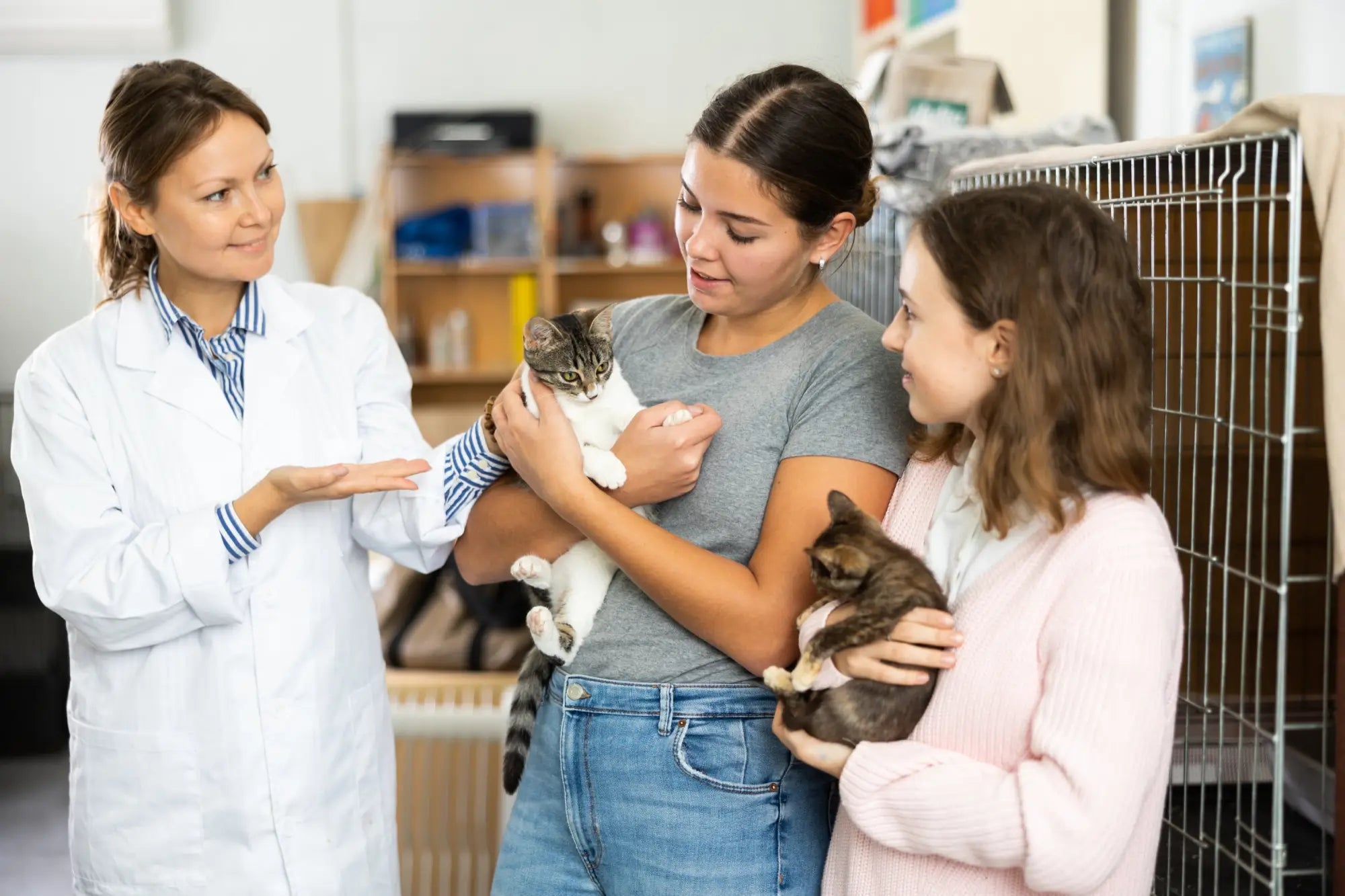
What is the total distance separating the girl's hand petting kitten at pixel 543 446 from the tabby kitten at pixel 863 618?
0.29 m

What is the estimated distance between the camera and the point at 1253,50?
2.54m

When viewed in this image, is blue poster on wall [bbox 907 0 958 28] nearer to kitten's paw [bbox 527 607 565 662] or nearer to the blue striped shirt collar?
the blue striped shirt collar

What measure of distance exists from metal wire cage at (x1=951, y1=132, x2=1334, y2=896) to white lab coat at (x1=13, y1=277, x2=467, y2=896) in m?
0.93

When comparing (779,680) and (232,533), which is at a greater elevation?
(232,533)

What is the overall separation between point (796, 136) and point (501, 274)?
486 centimetres

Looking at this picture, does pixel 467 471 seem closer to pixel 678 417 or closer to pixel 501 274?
pixel 678 417

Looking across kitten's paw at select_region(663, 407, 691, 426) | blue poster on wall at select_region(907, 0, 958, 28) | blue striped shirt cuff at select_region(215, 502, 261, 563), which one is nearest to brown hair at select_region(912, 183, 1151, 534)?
kitten's paw at select_region(663, 407, 691, 426)

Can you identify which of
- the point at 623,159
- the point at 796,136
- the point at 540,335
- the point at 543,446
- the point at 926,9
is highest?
the point at 926,9

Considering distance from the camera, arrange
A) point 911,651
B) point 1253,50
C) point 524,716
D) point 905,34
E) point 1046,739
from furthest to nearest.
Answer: point 905,34, point 1253,50, point 524,716, point 911,651, point 1046,739

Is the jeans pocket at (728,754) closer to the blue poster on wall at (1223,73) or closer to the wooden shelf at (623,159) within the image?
the blue poster on wall at (1223,73)

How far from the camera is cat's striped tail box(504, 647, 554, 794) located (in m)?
1.54

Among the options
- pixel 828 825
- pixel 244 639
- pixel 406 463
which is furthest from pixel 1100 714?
pixel 244 639

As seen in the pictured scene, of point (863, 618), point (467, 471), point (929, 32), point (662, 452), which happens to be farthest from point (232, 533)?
point (929, 32)

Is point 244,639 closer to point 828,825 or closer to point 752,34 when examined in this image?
point 828,825
